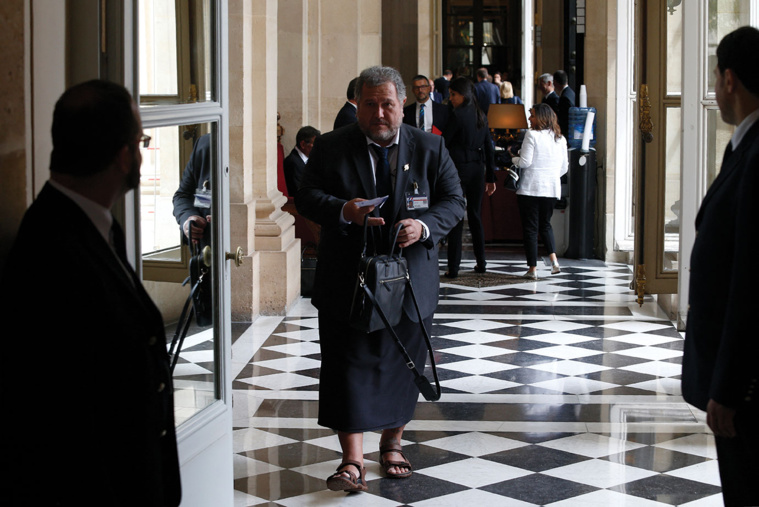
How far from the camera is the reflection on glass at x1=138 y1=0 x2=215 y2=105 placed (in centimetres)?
310

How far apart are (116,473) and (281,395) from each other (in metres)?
4.02

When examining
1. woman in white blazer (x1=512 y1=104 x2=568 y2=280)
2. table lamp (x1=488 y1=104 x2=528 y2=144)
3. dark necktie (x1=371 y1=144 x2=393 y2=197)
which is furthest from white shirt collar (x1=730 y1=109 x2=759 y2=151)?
table lamp (x1=488 y1=104 x2=528 y2=144)

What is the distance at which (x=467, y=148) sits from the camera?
1061cm

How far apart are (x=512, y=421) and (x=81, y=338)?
3.82m

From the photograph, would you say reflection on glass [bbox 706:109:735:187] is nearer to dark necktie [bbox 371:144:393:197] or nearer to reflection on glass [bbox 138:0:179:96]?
dark necktie [bbox 371:144:393:197]

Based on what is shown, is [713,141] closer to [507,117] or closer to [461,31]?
[507,117]

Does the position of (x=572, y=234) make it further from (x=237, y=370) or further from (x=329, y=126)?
(x=237, y=370)

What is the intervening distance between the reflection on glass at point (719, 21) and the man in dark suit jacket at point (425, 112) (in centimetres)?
425

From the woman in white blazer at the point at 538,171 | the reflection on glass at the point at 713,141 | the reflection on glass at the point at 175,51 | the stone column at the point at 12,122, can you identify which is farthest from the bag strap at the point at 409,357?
the woman in white blazer at the point at 538,171

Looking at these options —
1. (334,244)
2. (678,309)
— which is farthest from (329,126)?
(334,244)

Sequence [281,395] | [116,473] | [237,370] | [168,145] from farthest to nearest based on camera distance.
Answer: [237,370]
[281,395]
[168,145]
[116,473]

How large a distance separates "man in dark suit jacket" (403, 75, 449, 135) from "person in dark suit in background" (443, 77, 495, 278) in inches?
33.9

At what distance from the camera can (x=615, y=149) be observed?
39.2 ft

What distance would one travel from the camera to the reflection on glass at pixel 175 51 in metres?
3.10
